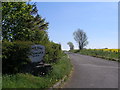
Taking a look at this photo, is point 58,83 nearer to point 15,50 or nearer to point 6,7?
point 15,50

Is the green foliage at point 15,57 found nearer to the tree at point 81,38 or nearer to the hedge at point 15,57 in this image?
the hedge at point 15,57

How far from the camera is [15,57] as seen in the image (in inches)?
408

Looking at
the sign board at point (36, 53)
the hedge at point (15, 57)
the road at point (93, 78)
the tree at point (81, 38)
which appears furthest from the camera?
the tree at point (81, 38)

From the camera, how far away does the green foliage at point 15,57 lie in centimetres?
1024

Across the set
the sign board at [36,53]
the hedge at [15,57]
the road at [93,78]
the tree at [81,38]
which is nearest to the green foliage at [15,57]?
the hedge at [15,57]

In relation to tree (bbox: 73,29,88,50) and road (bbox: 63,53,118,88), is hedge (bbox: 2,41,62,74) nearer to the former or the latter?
road (bbox: 63,53,118,88)

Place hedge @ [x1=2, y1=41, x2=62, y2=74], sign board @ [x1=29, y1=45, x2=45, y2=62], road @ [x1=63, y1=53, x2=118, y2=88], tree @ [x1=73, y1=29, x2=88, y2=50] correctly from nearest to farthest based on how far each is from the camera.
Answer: road @ [x1=63, y1=53, x2=118, y2=88]
hedge @ [x1=2, y1=41, x2=62, y2=74]
sign board @ [x1=29, y1=45, x2=45, y2=62]
tree @ [x1=73, y1=29, x2=88, y2=50]

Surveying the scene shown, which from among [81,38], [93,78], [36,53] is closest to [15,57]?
[36,53]

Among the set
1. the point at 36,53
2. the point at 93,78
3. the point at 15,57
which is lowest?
the point at 93,78

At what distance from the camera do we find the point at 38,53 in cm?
1177

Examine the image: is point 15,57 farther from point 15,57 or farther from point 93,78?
point 93,78

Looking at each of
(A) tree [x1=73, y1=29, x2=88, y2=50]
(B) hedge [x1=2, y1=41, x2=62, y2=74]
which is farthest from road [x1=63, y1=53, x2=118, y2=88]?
(A) tree [x1=73, y1=29, x2=88, y2=50]

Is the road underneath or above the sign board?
underneath

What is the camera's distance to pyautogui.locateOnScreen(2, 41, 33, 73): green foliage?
10245 millimetres
